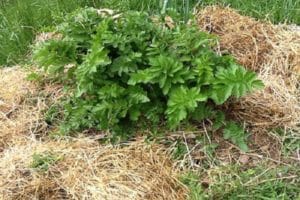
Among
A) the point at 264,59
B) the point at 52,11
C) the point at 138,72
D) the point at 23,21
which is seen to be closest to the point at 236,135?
the point at 138,72

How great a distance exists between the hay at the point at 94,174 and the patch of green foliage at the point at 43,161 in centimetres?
2

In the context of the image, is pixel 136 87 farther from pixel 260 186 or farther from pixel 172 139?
pixel 260 186

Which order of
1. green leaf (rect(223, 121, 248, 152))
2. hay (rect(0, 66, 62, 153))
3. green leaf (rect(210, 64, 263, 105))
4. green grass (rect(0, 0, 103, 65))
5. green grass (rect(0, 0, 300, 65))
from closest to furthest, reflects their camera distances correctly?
green leaf (rect(210, 64, 263, 105)), green leaf (rect(223, 121, 248, 152)), hay (rect(0, 66, 62, 153)), green grass (rect(0, 0, 300, 65)), green grass (rect(0, 0, 103, 65))

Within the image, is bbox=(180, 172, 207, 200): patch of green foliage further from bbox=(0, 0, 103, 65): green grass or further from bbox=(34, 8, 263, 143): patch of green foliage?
bbox=(0, 0, 103, 65): green grass

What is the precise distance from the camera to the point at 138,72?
130 inches

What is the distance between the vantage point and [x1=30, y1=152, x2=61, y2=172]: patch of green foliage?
326 centimetres

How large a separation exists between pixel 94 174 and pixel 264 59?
4.53 ft

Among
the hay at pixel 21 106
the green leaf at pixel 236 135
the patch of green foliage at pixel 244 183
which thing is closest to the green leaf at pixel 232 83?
the green leaf at pixel 236 135

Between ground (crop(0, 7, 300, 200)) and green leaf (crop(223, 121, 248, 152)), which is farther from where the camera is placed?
green leaf (crop(223, 121, 248, 152))

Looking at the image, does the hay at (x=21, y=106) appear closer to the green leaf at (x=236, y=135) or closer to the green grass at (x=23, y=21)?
the green grass at (x=23, y=21)

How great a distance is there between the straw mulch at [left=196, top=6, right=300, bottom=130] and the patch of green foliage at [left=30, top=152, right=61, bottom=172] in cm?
102

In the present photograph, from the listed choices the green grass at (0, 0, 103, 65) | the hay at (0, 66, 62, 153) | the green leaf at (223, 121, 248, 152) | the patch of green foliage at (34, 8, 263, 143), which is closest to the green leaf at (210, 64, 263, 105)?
the patch of green foliage at (34, 8, 263, 143)

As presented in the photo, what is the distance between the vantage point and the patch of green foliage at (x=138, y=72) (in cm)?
323

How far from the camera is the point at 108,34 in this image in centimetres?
335
